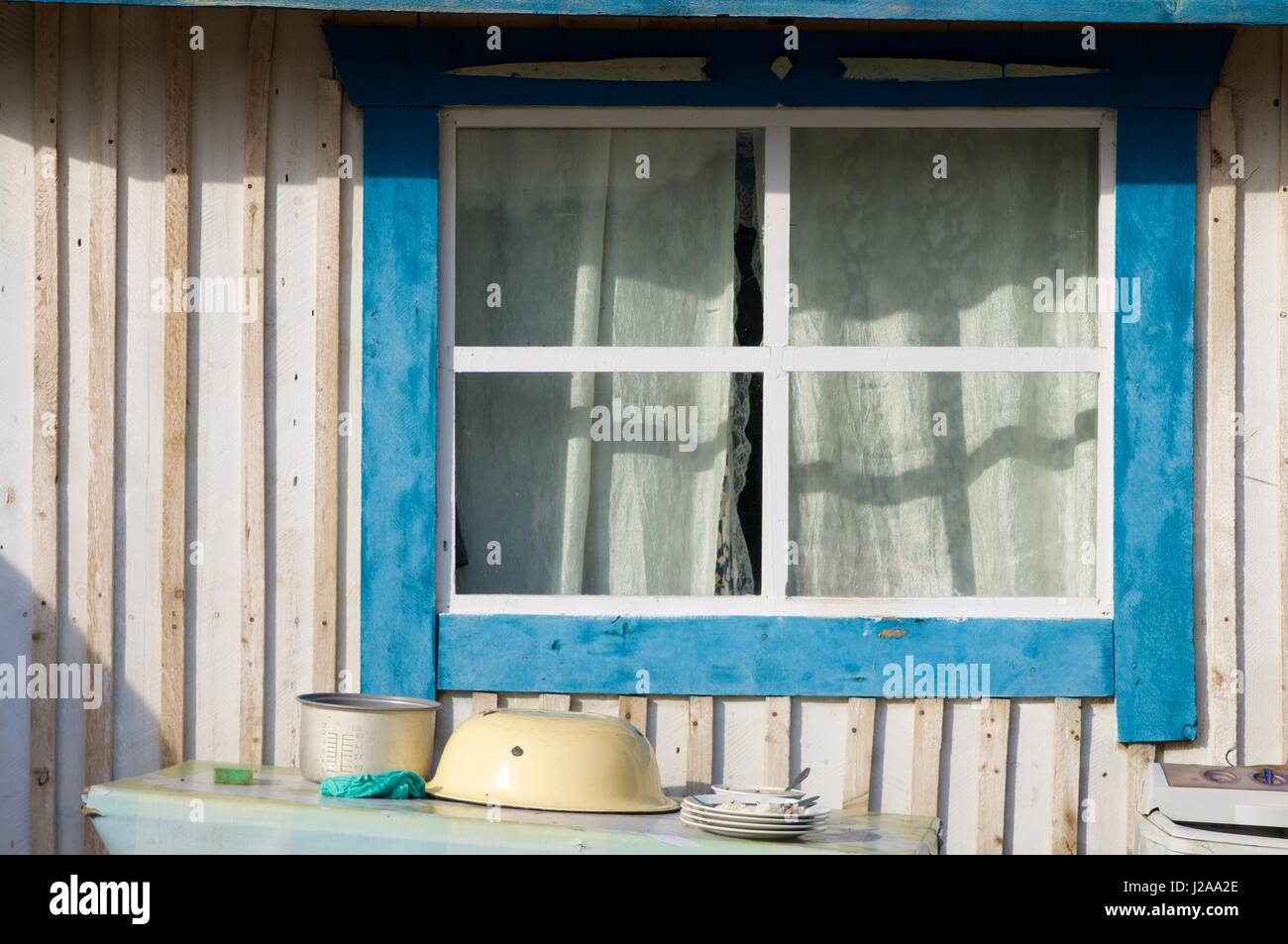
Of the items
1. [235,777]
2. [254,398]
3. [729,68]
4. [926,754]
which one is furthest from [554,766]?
[729,68]

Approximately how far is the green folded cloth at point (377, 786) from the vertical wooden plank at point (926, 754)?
67.2 inches

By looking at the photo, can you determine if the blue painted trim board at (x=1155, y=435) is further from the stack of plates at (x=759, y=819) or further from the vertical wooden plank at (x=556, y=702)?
the vertical wooden plank at (x=556, y=702)

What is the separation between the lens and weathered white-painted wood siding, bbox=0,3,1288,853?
5.34 metres

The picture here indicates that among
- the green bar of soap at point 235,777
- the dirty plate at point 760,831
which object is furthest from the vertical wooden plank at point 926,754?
the green bar of soap at point 235,777

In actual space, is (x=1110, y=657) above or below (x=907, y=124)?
below

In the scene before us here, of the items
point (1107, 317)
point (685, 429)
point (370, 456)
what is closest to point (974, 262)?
point (1107, 317)

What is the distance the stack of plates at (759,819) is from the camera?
4.22 m

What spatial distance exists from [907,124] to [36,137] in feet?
10.0

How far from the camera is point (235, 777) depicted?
4781 mm

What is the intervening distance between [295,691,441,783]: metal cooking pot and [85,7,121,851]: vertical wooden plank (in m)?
0.95

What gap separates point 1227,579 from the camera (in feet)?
A: 17.5

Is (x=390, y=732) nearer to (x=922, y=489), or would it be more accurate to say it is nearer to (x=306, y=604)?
(x=306, y=604)

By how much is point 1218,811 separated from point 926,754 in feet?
3.57
